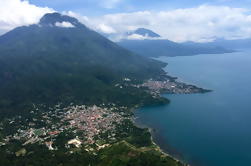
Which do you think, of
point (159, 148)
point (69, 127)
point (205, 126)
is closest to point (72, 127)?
point (69, 127)

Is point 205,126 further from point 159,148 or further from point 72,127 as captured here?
point 72,127

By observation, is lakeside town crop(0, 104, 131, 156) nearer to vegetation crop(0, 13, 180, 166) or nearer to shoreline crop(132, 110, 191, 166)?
vegetation crop(0, 13, 180, 166)

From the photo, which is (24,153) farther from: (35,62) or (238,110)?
(35,62)

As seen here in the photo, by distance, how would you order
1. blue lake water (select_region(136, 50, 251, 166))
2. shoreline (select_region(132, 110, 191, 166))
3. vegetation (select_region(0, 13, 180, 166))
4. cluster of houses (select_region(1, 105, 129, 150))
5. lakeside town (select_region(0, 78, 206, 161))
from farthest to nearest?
cluster of houses (select_region(1, 105, 129, 150)), lakeside town (select_region(0, 78, 206, 161)), blue lake water (select_region(136, 50, 251, 166)), shoreline (select_region(132, 110, 191, 166)), vegetation (select_region(0, 13, 180, 166))

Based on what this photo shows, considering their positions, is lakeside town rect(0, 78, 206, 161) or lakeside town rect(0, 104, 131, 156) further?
lakeside town rect(0, 104, 131, 156)

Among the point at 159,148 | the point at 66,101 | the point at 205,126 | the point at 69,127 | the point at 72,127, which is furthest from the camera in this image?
the point at 66,101

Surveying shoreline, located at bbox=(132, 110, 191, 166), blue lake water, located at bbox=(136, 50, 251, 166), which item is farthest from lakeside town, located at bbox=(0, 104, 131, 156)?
blue lake water, located at bbox=(136, 50, 251, 166)

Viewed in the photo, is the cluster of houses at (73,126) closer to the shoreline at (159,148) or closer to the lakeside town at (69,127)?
the lakeside town at (69,127)

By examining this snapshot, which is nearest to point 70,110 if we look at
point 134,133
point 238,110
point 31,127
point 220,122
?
point 31,127

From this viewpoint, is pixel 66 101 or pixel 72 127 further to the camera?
pixel 66 101

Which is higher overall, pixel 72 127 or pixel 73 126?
pixel 73 126

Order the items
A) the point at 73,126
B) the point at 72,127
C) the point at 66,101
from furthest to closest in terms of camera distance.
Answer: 1. the point at 66,101
2. the point at 73,126
3. the point at 72,127
